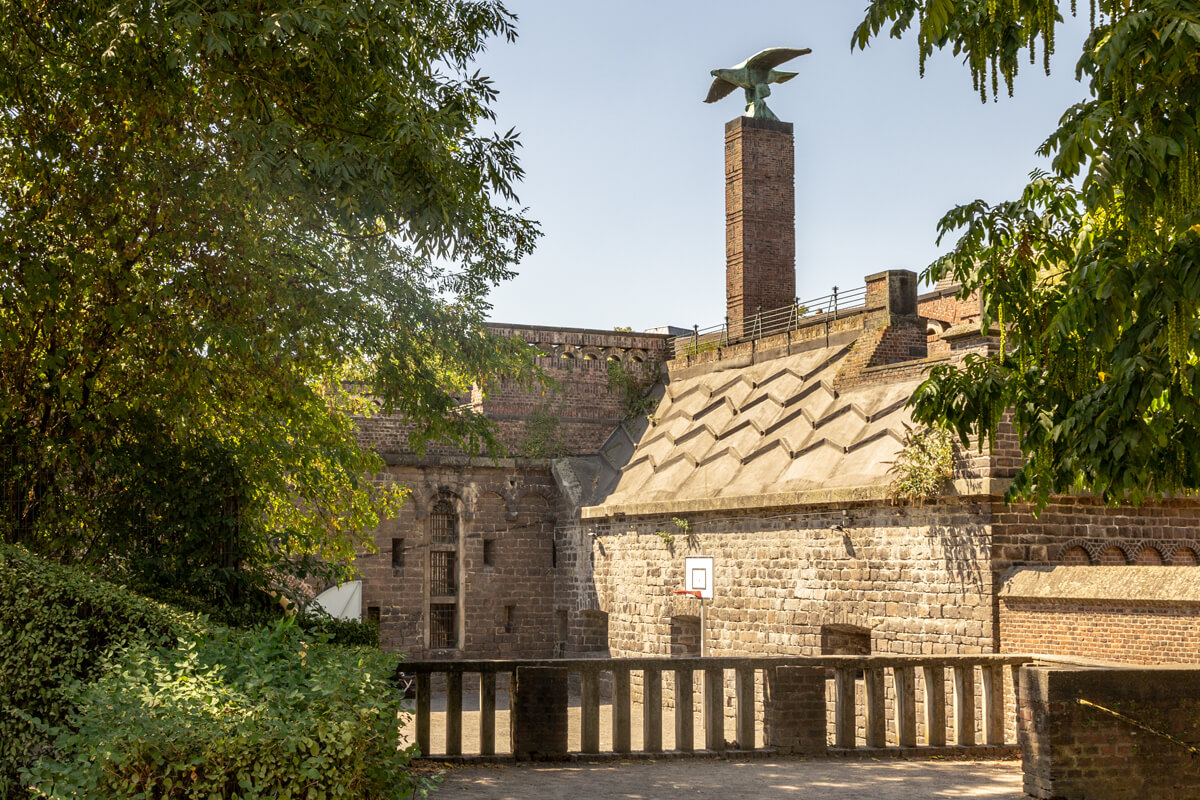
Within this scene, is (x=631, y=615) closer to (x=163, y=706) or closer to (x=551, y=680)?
(x=551, y=680)

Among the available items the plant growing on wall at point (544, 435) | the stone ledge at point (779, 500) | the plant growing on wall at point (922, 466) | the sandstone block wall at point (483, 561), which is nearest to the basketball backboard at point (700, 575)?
the stone ledge at point (779, 500)

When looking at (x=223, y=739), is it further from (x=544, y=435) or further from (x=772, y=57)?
(x=772, y=57)

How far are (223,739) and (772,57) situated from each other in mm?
24130

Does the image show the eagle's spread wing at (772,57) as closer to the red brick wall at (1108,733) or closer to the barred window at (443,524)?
the barred window at (443,524)

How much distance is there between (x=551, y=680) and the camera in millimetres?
9992

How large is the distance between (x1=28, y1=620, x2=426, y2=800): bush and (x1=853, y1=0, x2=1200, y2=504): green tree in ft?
12.8

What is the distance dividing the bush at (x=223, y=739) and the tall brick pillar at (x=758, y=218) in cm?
2000

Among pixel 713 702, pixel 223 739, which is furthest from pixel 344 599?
pixel 223 739

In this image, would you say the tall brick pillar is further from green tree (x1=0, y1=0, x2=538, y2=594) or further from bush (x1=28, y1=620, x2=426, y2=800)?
bush (x1=28, y1=620, x2=426, y2=800)

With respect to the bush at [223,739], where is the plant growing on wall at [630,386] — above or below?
above

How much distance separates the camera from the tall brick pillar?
25.8 m

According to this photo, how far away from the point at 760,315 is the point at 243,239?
16.3 metres

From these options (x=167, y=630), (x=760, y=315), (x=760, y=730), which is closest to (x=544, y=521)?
(x=760, y=315)

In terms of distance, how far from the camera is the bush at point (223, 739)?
5473mm
